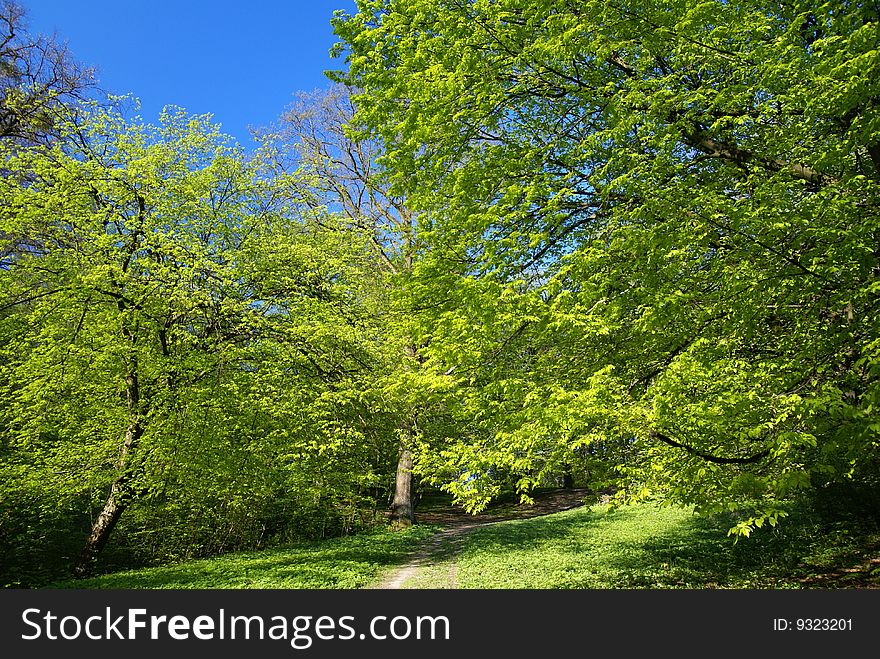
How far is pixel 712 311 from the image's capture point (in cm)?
602

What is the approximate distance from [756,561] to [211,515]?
13741 millimetres

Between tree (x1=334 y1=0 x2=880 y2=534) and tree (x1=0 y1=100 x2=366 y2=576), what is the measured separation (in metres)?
5.79

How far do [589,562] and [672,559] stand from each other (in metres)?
1.67

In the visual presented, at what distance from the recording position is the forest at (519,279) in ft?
18.2

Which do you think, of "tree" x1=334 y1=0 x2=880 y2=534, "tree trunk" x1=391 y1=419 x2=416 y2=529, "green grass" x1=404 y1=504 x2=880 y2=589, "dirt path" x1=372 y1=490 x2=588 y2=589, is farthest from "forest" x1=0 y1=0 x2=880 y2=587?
"tree trunk" x1=391 y1=419 x2=416 y2=529

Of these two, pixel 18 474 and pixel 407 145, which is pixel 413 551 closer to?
pixel 18 474

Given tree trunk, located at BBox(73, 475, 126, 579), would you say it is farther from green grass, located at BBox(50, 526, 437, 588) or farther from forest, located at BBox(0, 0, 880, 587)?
green grass, located at BBox(50, 526, 437, 588)

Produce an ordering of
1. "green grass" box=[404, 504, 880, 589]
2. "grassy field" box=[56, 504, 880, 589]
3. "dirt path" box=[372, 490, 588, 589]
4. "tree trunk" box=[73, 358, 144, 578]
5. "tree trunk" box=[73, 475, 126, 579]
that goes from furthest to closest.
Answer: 1. "tree trunk" box=[73, 475, 126, 579]
2. "tree trunk" box=[73, 358, 144, 578]
3. "dirt path" box=[372, 490, 588, 589]
4. "grassy field" box=[56, 504, 880, 589]
5. "green grass" box=[404, 504, 880, 589]

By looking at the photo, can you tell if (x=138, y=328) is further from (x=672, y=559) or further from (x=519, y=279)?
(x=672, y=559)

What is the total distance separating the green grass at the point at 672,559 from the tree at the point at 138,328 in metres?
4.57

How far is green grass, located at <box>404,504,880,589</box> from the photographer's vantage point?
872 centimetres

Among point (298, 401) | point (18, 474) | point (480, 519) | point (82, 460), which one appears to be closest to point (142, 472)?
point (82, 460)

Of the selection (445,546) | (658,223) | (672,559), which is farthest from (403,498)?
(658,223)

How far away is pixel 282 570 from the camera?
11.9 meters
